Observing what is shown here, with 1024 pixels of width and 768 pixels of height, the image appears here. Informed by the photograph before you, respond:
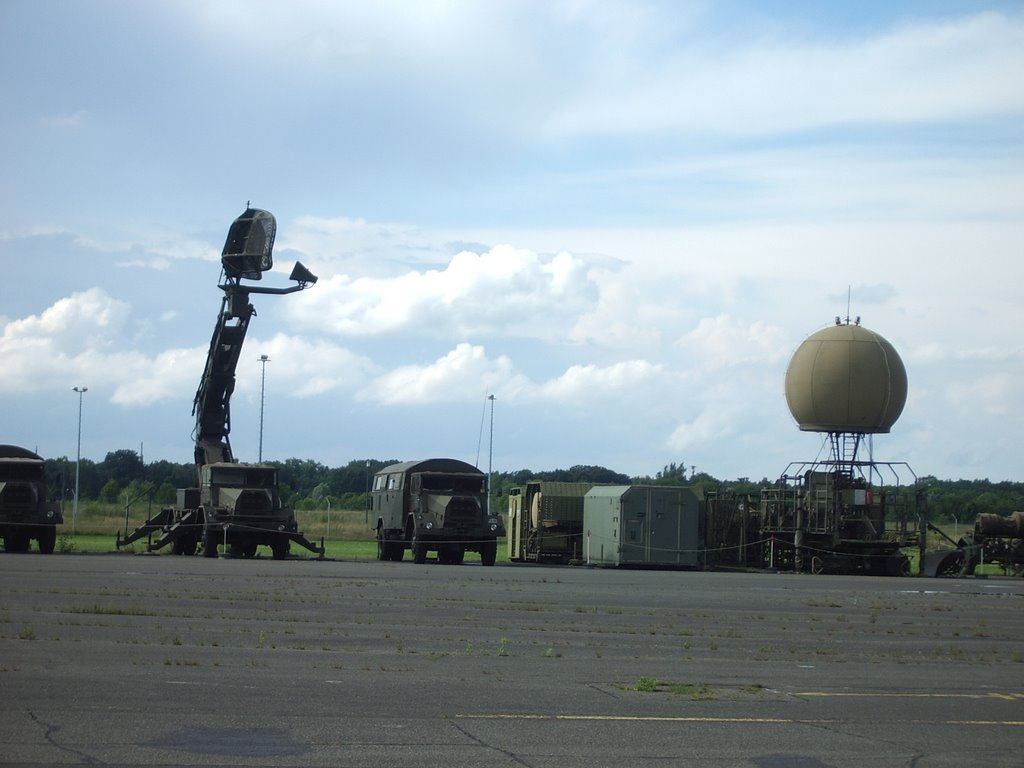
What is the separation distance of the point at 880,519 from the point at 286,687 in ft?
102

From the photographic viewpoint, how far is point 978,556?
39531 millimetres

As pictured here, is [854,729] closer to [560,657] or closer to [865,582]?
[560,657]

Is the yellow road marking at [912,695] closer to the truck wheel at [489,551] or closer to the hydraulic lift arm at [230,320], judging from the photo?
the truck wheel at [489,551]

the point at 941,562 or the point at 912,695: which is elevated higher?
the point at 941,562

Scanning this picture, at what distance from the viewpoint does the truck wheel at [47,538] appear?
3544cm

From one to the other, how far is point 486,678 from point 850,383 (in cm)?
2940

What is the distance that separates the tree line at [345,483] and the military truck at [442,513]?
888 inches

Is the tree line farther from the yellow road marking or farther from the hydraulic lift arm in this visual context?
the yellow road marking

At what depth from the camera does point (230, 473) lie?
3609cm

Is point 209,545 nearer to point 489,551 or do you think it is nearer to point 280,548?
point 280,548

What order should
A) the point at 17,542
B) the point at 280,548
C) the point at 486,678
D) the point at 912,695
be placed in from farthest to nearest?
A: the point at 280,548, the point at 17,542, the point at 486,678, the point at 912,695

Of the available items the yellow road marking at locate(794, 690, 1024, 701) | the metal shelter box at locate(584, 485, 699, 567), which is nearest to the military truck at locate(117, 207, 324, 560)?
the metal shelter box at locate(584, 485, 699, 567)

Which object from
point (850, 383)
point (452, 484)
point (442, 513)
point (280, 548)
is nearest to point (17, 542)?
point (280, 548)

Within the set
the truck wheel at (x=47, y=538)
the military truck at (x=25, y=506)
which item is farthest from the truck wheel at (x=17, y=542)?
the truck wheel at (x=47, y=538)
